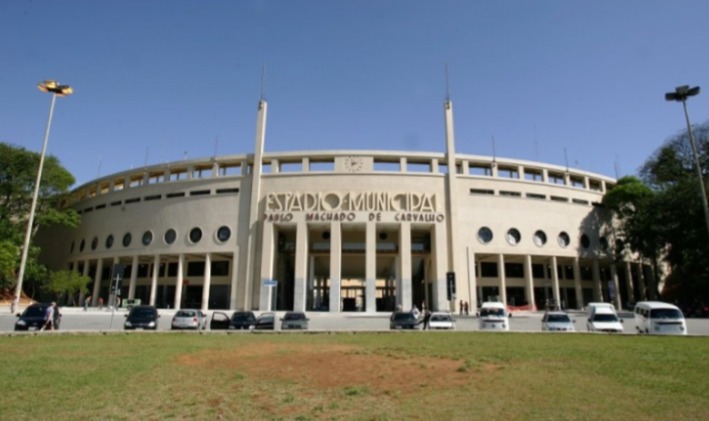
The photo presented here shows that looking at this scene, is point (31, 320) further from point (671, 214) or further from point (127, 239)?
point (671, 214)

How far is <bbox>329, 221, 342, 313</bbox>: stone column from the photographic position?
145 feet

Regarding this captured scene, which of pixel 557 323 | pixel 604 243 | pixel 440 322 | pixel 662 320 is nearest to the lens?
pixel 662 320

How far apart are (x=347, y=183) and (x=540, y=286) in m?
25.9

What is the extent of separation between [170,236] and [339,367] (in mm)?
43431

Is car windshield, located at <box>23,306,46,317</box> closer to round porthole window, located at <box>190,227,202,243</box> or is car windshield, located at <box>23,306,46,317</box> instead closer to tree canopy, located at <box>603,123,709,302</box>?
round porthole window, located at <box>190,227,202,243</box>

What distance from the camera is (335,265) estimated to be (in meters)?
45.2

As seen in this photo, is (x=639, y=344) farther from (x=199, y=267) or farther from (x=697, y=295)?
(x=199, y=267)

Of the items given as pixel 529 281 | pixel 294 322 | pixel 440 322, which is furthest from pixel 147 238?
pixel 529 281

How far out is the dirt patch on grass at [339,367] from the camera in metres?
9.39

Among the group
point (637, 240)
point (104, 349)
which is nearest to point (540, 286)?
point (637, 240)

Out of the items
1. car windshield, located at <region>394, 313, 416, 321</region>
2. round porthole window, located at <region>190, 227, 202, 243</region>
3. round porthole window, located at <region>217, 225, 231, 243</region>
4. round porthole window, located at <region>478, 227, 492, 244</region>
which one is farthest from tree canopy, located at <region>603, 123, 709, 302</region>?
round porthole window, located at <region>190, 227, 202, 243</region>

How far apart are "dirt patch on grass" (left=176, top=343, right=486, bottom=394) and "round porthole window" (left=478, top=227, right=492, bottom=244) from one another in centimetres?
3513

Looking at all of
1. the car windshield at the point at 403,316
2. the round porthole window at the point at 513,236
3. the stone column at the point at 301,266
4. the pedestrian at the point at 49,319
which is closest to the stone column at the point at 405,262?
the stone column at the point at 301,266

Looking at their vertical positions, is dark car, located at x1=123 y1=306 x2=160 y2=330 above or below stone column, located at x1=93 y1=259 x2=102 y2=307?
below
